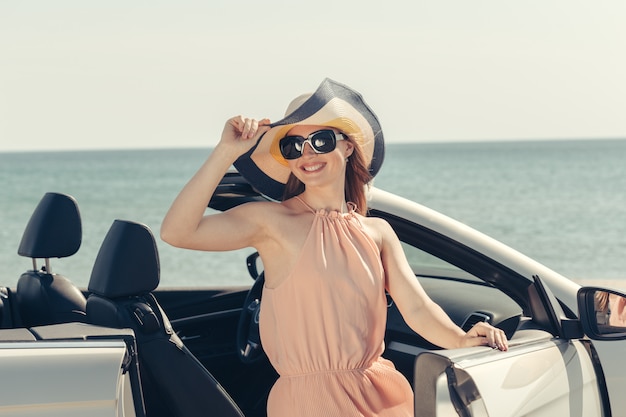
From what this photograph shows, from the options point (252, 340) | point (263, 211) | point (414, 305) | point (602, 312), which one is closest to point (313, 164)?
point (263, 211)

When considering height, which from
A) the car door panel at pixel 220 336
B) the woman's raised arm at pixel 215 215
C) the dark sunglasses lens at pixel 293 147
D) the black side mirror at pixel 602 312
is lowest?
the car door panel at pixel 220 336

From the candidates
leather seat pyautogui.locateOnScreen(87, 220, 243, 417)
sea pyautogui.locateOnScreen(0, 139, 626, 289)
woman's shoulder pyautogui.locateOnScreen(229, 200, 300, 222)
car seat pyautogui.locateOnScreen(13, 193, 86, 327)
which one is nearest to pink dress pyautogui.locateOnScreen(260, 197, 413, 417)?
woman's shoulder pyautogui.locateOnScreen(229, 200, 300, 222)

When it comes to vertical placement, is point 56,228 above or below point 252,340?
above

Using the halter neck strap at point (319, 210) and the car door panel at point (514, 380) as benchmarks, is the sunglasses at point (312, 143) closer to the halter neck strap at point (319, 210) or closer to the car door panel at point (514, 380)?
the halter neck strap at point (319, 210)

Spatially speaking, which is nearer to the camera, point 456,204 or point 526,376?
point 526,376

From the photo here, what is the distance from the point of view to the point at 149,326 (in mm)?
2959

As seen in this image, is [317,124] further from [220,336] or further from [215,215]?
[220,336]

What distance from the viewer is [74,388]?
241 centimetres

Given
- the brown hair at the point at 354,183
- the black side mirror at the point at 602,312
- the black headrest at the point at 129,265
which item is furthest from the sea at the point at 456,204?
the black headrest at the point at 129,265

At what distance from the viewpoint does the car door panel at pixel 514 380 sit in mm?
2492

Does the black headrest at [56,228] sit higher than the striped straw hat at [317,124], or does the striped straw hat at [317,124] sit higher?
the striped straw hat at [317,124]

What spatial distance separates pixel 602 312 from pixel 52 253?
6.69 feet

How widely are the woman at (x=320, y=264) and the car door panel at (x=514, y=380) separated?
10 centimetres

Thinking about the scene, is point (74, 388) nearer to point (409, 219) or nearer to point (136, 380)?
point (136, 380)
